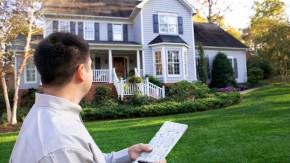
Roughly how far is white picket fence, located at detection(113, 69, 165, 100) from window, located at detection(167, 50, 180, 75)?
344 cm

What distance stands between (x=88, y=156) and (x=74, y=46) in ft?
1.64

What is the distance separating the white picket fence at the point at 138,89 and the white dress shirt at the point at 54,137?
17.6 metres

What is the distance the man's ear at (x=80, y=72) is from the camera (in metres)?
1.59

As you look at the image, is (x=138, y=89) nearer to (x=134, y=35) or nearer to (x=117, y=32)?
(x=117, y=32)

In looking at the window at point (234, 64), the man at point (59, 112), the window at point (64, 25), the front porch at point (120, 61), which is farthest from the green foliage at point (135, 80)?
the man at point (59, 112)

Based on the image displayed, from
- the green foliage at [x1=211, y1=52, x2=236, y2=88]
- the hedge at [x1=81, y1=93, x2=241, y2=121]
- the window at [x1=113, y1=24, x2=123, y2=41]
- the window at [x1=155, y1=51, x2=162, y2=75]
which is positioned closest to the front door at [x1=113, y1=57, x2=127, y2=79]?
the window at [x1=113, y1=24, x2=123, y2=41]

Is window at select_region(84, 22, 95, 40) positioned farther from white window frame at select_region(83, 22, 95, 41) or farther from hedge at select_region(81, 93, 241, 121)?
hedge at select_region(81, 93, 241, 121)

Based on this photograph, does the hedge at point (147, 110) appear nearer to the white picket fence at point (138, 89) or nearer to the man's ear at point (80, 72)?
the white picket fence at point (138, 89)

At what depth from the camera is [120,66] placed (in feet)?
81.3

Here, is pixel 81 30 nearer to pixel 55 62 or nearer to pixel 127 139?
pixel 127 139

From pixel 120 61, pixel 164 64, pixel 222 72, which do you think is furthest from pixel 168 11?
pixel 222 72

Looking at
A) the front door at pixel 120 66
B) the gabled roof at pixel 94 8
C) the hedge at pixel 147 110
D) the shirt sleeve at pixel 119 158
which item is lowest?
the hedge at pixel 147 110

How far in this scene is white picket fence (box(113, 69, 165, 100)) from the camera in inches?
763

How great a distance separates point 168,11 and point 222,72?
6385 millimetres
